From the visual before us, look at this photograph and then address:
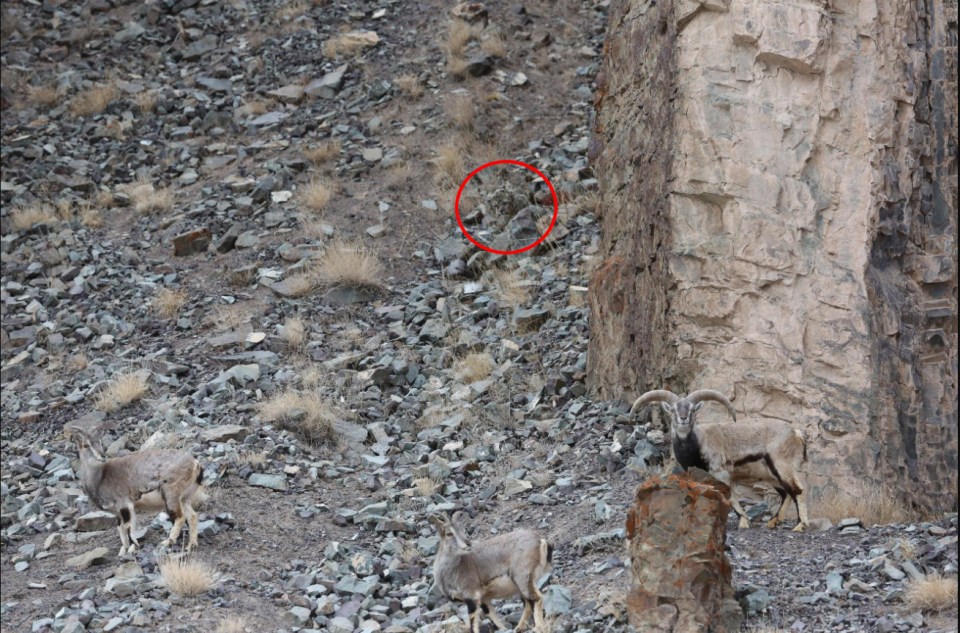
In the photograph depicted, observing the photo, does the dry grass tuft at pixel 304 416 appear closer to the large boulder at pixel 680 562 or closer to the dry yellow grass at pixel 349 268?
the dry yellow grass at pixel 349 268

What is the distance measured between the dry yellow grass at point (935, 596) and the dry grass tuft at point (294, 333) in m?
8.51

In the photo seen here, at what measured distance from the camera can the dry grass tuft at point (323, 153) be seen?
59.1ft

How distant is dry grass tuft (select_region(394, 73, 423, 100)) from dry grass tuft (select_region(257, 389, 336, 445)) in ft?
24.9

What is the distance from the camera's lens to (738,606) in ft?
24.6

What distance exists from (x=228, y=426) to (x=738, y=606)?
652 centimetres

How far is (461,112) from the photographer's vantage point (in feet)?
60.2

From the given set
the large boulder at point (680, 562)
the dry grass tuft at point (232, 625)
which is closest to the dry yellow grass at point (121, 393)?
the dry grass tuft at point (232, 625)

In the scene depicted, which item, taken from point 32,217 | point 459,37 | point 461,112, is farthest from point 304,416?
point 459,37

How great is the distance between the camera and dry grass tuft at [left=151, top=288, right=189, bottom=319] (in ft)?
50.5

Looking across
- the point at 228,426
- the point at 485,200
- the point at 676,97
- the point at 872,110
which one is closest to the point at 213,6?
the point at 485,200

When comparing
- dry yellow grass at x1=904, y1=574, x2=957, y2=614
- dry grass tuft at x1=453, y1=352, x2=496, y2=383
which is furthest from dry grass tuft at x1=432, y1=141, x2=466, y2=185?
dry yellow grass at x1=904, y1=574, x2=957, y2=614

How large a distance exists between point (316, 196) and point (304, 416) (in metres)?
5.11

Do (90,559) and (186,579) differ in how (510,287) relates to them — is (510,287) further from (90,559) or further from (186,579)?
(186,579)

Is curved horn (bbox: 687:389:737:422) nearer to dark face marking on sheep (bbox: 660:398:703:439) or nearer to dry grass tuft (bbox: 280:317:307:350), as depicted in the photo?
dark face marking on sheep (bbox: 660:398:703:439)
